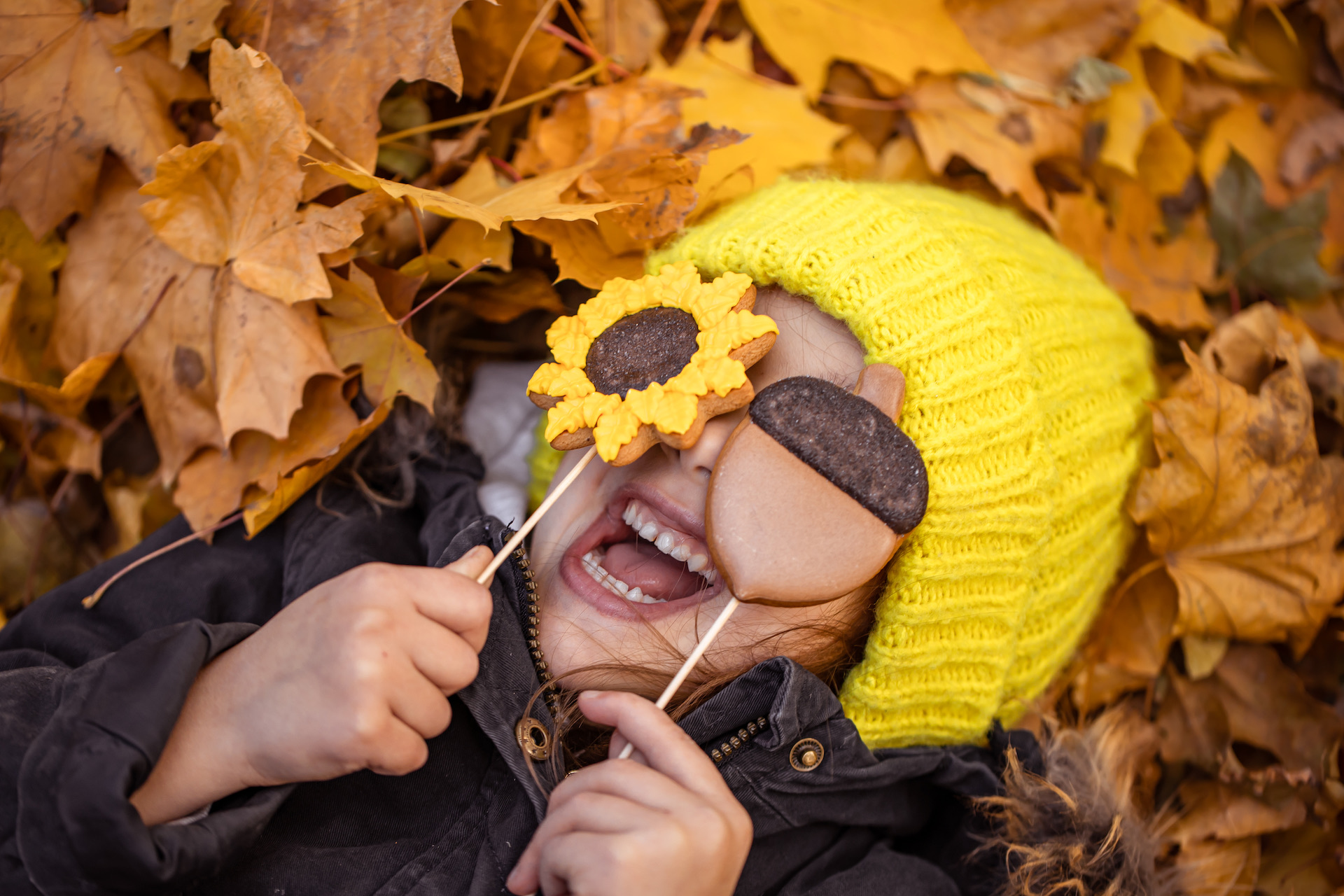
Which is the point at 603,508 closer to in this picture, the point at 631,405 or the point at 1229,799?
the point at 631,405

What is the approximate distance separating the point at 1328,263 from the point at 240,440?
7.21ft

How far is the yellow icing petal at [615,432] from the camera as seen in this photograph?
1062mm

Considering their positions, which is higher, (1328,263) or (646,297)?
(646,297)

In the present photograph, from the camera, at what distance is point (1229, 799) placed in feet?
5.29

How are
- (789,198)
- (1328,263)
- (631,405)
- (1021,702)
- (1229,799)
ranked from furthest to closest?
1. (1328,263)
2. (1229,799)
3. (1021,702)
4. (789,198)
5. (631,405)

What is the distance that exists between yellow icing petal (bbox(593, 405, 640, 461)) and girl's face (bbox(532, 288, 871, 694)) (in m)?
0.12

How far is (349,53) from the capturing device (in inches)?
49.1

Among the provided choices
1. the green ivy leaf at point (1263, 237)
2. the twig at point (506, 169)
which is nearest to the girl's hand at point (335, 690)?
the twig at point (506, 169)

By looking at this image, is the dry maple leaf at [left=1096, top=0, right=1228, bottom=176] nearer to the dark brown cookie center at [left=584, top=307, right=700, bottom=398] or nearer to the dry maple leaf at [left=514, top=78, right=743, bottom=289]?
the dry maple leaf at [left=514, top=78, right=743, bottom=289]

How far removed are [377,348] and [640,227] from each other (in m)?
0.45

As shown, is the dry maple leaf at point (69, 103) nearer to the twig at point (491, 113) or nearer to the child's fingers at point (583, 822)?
the twig at point (491, 113)

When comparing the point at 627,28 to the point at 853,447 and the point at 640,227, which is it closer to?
the point at 640,227

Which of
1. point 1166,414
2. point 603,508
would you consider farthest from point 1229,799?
point 603,508

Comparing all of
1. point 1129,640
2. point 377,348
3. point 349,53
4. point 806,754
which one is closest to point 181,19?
point 349,53
